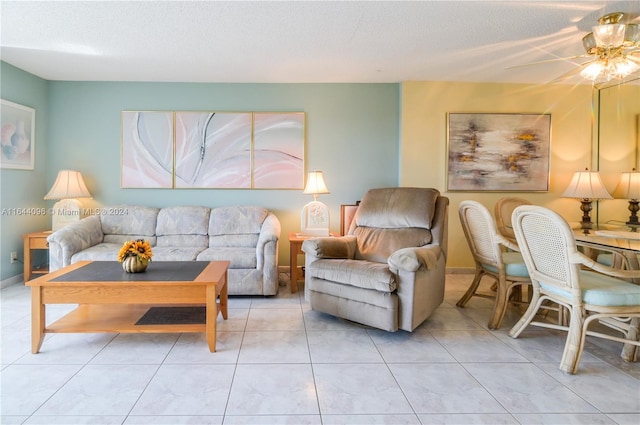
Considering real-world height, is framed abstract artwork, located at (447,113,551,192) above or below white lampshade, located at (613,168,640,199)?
above

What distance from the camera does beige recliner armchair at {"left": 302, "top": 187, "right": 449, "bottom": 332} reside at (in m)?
2.43

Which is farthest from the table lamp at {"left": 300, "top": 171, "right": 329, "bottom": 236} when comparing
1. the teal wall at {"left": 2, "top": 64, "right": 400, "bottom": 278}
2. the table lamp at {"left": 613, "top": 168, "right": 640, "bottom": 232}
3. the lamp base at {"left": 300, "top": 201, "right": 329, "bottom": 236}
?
the table lamp at {"left": 613, "top": 168, "right": 640, "bottom": 232}

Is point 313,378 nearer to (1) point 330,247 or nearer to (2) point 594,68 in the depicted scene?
(1) point 330,247

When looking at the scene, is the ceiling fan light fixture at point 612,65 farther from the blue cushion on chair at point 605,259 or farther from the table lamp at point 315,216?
the table lamp at point 315,216

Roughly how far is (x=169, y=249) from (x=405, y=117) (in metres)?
3.05

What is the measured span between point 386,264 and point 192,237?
2209mm

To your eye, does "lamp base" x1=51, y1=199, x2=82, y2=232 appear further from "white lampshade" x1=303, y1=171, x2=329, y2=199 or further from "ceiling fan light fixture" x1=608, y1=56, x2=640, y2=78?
"ceiling fan light fixture" x1=608, y1=56, x2=640, y2=78

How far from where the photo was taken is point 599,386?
74.6 inches

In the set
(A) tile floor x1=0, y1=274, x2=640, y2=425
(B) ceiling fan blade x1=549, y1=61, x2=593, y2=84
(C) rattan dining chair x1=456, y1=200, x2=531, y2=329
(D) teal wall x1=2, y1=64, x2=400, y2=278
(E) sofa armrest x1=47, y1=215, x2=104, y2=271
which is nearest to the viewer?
(A) tile floor x1=0, y1=274, x2=640, y2=425

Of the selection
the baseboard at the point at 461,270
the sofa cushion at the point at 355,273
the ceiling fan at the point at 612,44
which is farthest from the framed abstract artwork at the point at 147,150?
the ceiling fan at the point at 612,44

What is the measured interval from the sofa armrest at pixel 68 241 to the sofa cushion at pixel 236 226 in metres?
1.19

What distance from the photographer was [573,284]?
202cm

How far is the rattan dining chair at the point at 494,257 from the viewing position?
2.67 metres

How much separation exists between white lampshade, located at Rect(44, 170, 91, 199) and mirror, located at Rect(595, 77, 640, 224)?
609 cm
